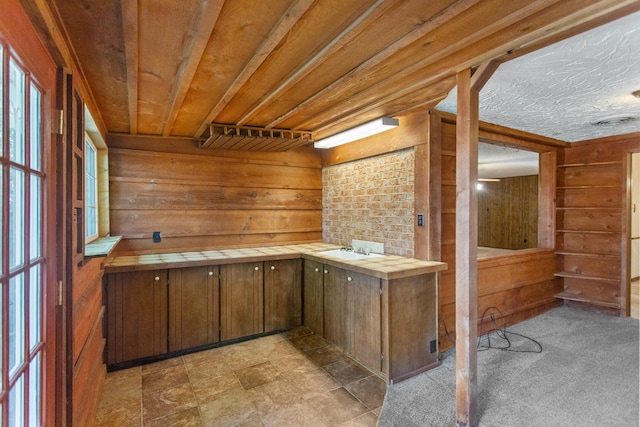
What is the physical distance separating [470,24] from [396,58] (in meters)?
0.42

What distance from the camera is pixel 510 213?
828 cm

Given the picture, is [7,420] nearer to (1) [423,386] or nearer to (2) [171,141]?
(1) [423,386]

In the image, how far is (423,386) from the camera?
99.8 inches

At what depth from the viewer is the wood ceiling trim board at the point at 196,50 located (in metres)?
1.35

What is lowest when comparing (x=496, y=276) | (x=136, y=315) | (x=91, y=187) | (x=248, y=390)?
(x=248, y=390)

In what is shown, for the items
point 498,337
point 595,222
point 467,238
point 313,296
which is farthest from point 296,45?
point 595,222

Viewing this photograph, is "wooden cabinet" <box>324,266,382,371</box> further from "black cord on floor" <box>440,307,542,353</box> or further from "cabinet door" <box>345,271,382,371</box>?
"black cord on floor" <box>440,307,542,353</box>

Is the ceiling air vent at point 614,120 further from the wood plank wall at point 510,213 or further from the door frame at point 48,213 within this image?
the wood plank wall at point 510,213

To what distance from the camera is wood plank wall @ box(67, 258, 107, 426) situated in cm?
171

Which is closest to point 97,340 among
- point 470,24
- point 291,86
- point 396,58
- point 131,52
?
point 131,52

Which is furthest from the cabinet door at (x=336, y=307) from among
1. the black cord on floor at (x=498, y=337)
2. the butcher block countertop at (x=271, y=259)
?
the black cord on floor at (x=498, y=337)

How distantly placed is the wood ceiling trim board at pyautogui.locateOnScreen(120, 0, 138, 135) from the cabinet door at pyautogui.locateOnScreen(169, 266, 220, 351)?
5.34 feet

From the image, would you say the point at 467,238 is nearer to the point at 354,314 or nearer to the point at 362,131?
the point at 354,314

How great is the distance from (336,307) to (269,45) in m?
2.41
